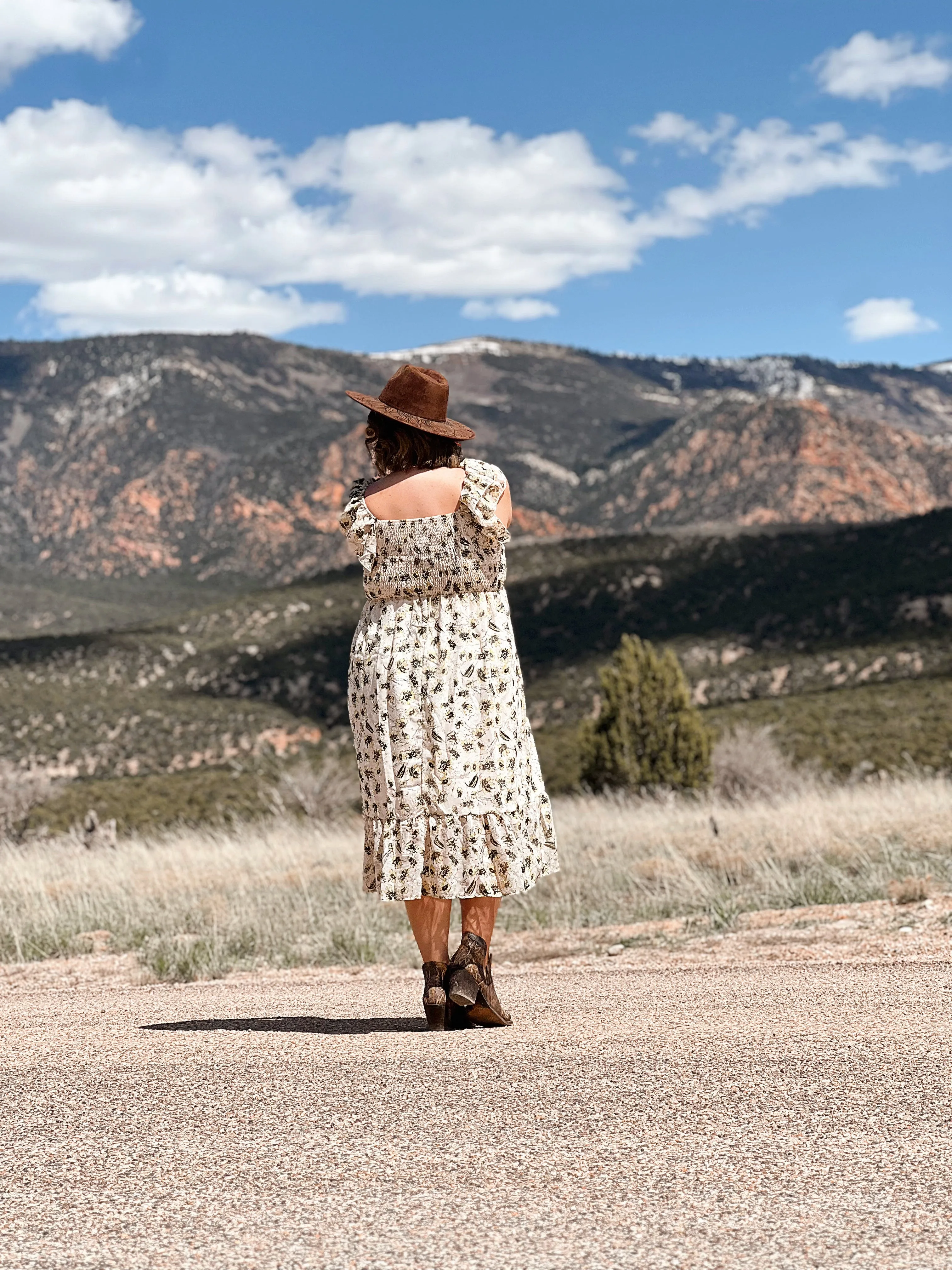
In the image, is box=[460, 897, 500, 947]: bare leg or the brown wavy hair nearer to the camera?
box=[460, 897, 500, 947]: bare leg

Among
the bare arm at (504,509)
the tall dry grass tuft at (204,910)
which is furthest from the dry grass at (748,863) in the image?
the bare arm at (504,509)

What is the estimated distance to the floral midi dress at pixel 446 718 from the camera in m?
4.51

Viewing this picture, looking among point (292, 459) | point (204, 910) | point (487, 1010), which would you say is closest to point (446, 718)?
point (487, 1010)

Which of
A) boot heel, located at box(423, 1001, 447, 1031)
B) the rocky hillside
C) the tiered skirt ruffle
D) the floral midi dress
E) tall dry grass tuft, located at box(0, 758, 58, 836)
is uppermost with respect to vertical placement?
the rocky hillside

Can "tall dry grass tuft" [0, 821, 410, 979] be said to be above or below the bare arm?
below

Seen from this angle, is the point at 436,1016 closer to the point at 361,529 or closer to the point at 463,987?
the point at 463,987

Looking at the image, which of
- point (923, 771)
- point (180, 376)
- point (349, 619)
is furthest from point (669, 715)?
point (180, 376)

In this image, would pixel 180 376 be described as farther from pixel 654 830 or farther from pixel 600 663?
pixel 654 830

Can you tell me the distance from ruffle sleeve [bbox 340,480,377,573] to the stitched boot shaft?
1.30 metres

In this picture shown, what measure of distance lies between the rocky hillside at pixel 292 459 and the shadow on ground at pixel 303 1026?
85.5 m

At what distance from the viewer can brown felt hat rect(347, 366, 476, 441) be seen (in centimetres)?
472

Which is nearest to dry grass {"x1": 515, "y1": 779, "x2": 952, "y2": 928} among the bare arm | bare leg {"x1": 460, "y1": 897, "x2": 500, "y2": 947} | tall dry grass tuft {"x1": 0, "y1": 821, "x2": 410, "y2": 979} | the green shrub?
tall dry grass tuft {"x1": 0, "y1": 821, "x2": 410, "y2": 979}

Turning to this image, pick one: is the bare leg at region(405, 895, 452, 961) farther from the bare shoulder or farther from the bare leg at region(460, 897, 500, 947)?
the bare shoulder

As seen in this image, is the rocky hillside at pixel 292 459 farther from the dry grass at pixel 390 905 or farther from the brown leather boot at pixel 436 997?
the brown leather boot at pixel 436 997
